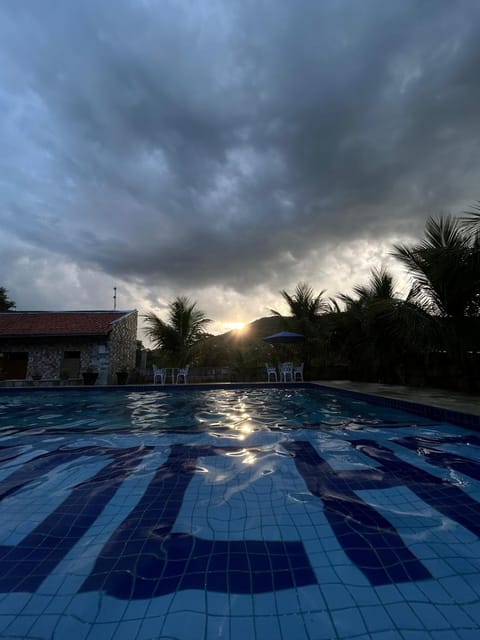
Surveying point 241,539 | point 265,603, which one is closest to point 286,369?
point 241,539

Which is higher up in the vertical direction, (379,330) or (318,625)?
(379,330)

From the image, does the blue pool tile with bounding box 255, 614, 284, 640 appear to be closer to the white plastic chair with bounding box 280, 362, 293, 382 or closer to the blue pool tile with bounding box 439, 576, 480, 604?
the blue pool tile with bounding box 439, 576, 480, 604

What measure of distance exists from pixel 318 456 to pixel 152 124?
8.33m

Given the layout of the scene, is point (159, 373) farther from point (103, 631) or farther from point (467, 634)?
point (467, 634)

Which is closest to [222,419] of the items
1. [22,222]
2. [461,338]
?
[461,338]

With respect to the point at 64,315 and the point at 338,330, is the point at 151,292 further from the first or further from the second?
the point at 338,330

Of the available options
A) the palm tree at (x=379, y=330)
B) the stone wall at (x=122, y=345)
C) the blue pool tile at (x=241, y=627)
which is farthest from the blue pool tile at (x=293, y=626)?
the stone wall at (x=122, y=345)

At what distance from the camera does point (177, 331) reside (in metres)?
13.5

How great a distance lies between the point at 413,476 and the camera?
2.44m

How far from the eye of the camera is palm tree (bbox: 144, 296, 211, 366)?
1335cm

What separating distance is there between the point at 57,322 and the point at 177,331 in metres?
5.80

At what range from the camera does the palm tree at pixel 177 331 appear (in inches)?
526

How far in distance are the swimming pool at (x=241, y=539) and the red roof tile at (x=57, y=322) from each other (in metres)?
10.5

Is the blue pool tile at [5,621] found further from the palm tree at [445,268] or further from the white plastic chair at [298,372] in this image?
the white plastic chair at [298,372]
